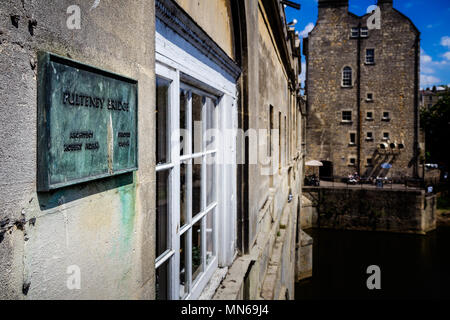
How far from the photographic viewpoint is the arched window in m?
30.1

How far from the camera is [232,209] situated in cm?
338

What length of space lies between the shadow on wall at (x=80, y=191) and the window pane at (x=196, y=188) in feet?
3.98

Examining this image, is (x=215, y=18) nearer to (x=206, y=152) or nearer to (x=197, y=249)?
(x=206, y=152)

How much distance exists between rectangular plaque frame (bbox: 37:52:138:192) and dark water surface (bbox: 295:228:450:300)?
1626cm

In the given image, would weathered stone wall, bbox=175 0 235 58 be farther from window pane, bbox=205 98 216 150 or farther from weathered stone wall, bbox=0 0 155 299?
weathered stone wall, bbox=0 0 155 299

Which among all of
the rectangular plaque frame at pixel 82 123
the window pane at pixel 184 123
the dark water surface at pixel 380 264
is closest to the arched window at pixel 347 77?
the dark water surface at pixel 380 264

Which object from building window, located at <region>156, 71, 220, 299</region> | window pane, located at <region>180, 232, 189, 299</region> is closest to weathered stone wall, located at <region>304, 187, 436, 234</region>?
building window, located at <region>156, 71, 220, 299</region>

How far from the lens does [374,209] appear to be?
24.0 m

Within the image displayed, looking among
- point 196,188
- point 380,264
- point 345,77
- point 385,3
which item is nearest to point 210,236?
point 196,188

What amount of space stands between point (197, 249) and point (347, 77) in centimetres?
3063

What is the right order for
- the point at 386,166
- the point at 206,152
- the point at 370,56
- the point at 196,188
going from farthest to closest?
the point at 370,56, the point at 386,166, the point at 206,152, the point at 196,188

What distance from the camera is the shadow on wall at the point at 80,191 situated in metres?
0.94

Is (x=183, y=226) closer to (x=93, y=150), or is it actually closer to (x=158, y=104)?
(x=158, y=104)

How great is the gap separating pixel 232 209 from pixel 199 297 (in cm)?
106
